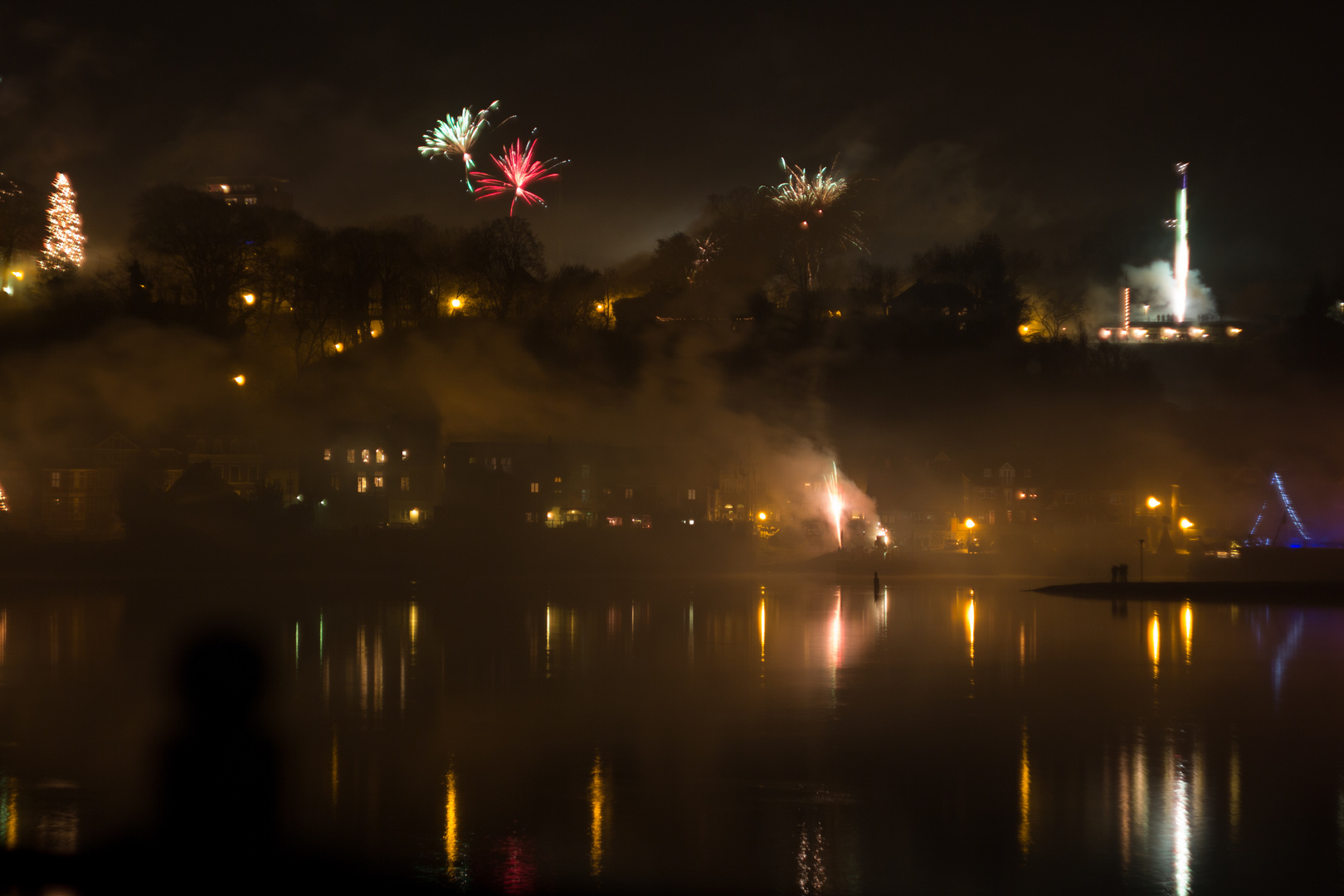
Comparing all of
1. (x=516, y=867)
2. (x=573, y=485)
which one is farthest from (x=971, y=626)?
(x=573, y=485)

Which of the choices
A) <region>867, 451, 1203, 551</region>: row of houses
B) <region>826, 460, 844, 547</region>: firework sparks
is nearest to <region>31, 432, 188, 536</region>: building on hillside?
<region>826, 460, 844, 547</region>: firework sparks

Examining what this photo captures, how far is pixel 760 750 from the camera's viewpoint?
1436 cm

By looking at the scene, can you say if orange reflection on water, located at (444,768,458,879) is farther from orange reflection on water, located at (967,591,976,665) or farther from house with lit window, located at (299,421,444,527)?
house with lit window, located at (299,421,444,527)

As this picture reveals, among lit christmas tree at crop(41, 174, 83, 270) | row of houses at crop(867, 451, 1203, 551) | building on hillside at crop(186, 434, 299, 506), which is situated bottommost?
row of houses at crop(867, 451, 1203, 551)

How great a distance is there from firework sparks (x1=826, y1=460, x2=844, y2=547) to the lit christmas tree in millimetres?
48864

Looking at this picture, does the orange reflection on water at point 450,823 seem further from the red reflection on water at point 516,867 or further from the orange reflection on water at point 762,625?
the orange reflection on water at point 762,625

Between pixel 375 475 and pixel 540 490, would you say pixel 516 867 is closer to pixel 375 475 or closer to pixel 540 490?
pixel 540 490

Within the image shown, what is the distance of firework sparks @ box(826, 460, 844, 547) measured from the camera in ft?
209

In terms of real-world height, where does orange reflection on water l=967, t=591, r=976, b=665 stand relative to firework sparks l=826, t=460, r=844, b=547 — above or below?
below

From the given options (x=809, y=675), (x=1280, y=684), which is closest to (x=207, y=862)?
(x=809, y=675)

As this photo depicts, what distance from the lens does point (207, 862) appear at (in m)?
9.91

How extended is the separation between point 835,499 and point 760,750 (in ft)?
174

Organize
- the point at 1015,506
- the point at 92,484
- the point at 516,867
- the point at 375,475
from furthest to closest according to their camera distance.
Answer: the point at 1015,506 < the point at 375,475 < the point at 92,484 < the point at 516,867

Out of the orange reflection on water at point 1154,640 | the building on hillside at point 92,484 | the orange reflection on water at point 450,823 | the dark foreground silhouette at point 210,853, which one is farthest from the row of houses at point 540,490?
the orange reflection on water at point 450,823
